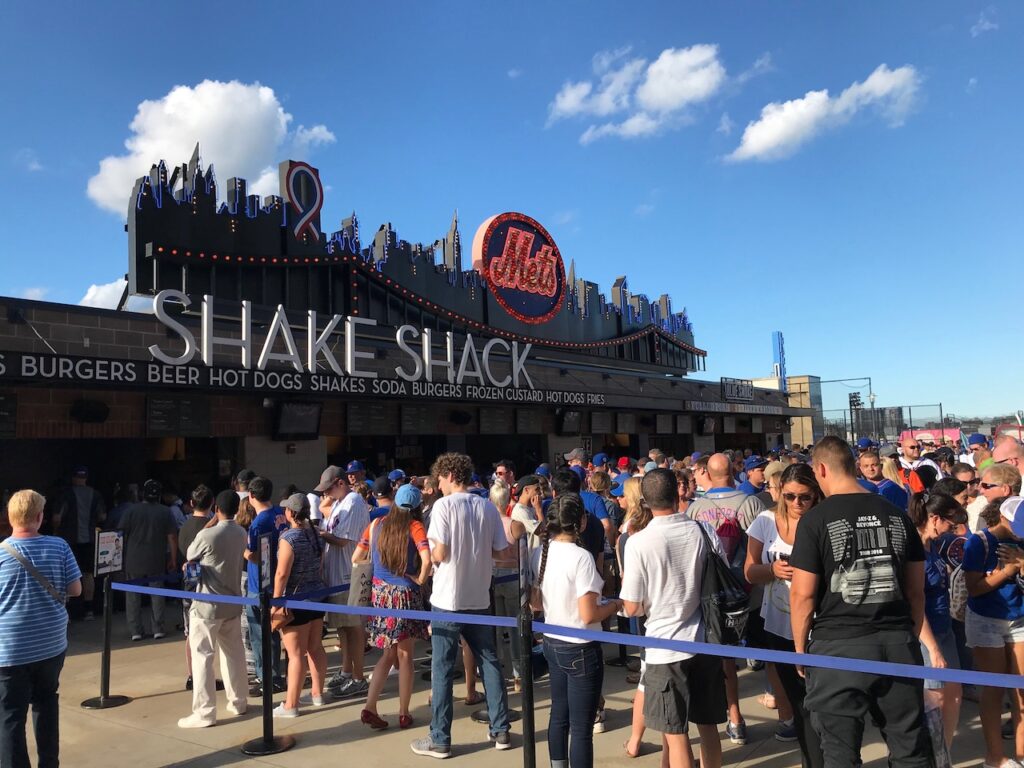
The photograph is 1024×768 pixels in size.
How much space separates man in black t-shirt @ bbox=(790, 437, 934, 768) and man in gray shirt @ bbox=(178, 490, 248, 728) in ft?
15.0

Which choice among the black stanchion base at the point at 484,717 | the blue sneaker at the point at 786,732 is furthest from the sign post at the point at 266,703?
the blue sneaker at the point at 786,732

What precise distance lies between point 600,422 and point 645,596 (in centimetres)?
1784

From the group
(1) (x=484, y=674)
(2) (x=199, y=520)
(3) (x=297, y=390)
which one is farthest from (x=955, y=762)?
(3) (x=297, y=390)

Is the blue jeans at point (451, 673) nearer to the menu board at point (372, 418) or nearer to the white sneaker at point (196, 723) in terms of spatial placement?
the white sneaker at point (196, 723)

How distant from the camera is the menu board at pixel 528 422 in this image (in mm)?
18531

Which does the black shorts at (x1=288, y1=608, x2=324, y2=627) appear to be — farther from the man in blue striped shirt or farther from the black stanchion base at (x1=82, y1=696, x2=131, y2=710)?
the black stanchion base at (x1=82, y1=696, x2=131, y2=710)

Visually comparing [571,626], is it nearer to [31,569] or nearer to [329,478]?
[31,569]

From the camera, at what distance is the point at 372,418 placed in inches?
582

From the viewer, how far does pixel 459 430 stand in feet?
55.6

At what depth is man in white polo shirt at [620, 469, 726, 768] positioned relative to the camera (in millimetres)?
3770

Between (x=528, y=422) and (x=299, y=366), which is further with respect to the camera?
(x=528, y=422)

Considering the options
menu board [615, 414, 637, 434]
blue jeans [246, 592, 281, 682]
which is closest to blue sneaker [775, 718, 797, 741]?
blue jeans [246, 592, 281, 682]

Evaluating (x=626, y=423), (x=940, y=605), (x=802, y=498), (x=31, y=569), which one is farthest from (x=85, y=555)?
(x=626, y=423)

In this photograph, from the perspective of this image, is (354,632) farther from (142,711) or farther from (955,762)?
(955,762)
